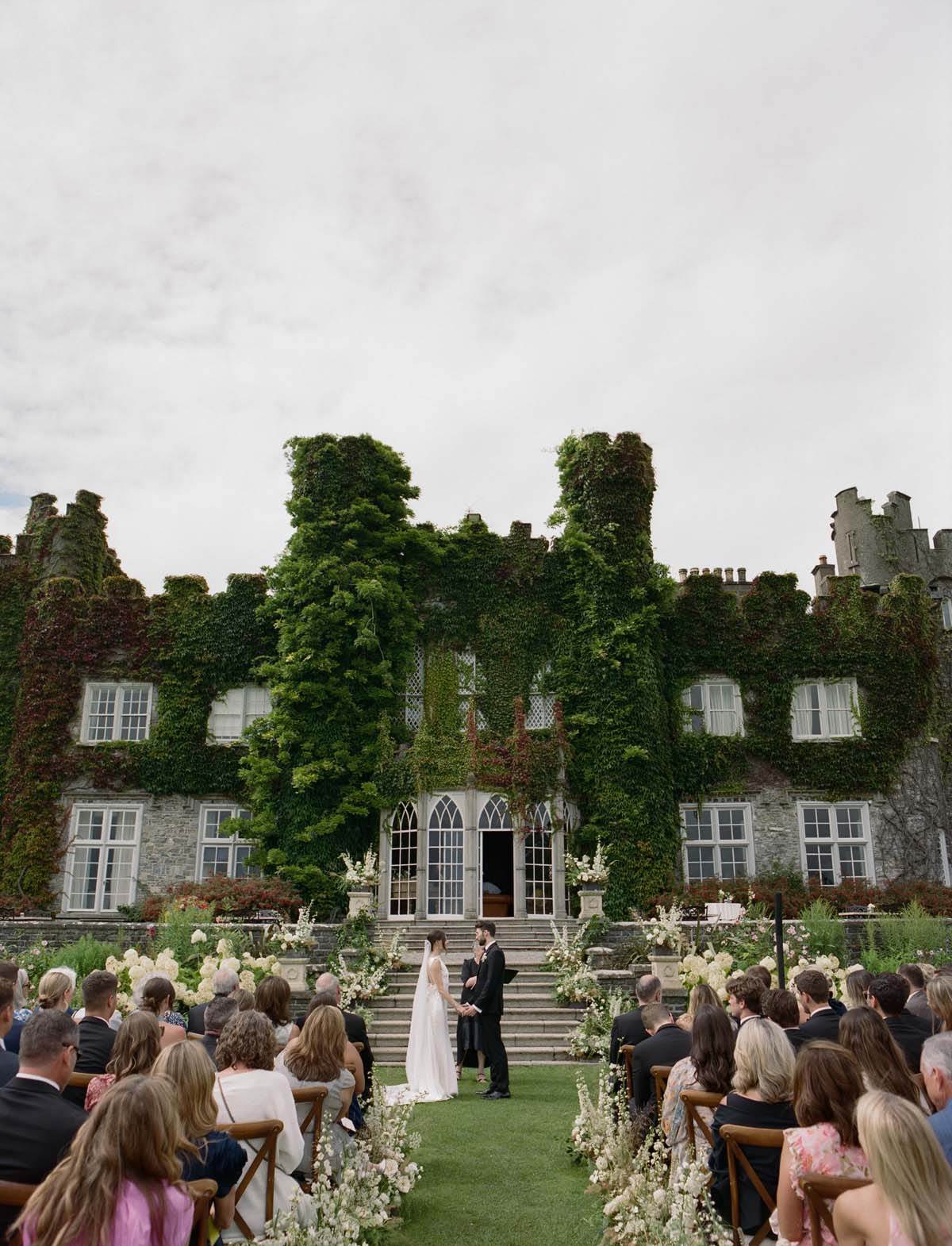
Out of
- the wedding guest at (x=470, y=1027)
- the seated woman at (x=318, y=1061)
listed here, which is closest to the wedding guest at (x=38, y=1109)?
the seated woman at (x=318, y=1061)

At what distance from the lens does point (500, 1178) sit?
8.20 metres

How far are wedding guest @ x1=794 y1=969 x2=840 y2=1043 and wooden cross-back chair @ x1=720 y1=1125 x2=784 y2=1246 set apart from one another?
5.91ft

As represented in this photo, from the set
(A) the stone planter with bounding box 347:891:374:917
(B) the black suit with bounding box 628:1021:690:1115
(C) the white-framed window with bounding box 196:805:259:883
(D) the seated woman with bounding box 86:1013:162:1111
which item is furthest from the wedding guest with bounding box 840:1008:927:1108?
(C) the white-framed window with bounding box 196:805:259:883

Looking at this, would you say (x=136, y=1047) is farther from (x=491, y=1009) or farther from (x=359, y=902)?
(x=359, y=902)

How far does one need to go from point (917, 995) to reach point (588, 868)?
44.2ft

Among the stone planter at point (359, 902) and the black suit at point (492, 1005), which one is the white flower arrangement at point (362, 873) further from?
the black suit at point (492, 1005)

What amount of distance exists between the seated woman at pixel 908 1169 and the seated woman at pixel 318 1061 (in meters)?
3.71

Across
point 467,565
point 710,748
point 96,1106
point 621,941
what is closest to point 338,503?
point 467,565

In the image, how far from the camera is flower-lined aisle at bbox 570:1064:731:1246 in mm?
5164

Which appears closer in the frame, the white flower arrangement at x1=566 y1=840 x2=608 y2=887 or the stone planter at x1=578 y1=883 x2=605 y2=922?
the stone planter at x1=578 y1=883 x2=605 y2=922

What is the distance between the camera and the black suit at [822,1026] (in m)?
6.62

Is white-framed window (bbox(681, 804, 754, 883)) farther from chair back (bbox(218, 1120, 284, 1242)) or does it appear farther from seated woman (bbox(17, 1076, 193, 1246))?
seated woman (bbox(17, 1076, 193, 1246))

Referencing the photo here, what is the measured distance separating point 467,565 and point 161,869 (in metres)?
9.72

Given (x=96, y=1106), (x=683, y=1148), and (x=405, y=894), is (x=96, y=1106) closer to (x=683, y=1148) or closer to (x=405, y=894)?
(x=683, y=1148)
